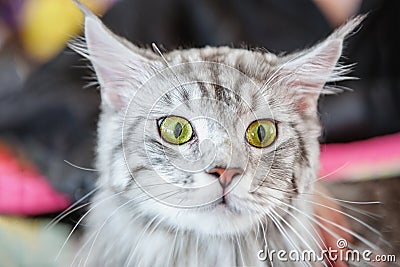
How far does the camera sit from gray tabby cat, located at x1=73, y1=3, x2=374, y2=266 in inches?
17.9

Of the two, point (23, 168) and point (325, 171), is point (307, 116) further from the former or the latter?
point (23, 168)

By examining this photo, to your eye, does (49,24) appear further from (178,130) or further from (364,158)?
(364,158)

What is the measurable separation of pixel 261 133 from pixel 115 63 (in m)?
0.14

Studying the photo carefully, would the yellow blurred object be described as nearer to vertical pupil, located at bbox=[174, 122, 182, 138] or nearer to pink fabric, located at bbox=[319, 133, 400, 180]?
vertical pupil, located at bbox=[174, 122, 182, 138]

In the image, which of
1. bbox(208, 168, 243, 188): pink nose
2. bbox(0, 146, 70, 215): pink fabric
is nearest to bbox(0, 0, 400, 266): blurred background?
bbox(0, 146, 70, 215): pink fabric

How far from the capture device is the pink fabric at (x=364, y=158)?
53cm

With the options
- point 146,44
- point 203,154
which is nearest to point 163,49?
point 146,44

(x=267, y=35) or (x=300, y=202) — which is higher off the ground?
(x=267, y=35)

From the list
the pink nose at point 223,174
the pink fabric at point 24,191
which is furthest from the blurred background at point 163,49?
the pink nose at point 223,174

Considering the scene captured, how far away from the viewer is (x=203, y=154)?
17.8 inches

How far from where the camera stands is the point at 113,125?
0.49 m

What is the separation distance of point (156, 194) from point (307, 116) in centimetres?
15

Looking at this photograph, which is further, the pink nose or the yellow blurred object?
the yellow blurred object

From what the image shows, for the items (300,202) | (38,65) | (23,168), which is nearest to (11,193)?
(23,168)
